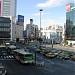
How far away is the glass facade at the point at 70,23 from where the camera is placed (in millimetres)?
155625

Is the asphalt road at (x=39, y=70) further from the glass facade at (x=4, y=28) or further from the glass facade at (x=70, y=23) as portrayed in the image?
the glass facade at (x=70, y=23)

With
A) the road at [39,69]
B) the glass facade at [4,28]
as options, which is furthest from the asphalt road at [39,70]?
the glass facade at [4,28]

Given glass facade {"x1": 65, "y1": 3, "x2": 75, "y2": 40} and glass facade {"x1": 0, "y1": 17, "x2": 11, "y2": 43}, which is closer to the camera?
glass facade {"x1": 0, "y1": 17, "x2": 11, "y2": 43}

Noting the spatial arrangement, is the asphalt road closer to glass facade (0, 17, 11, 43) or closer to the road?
the road

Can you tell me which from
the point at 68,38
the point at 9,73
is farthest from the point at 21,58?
the point at 68,38

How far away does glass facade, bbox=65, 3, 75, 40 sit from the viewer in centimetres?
15562

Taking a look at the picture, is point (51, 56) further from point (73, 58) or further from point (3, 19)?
point (3, 19)

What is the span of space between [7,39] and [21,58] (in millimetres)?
102275

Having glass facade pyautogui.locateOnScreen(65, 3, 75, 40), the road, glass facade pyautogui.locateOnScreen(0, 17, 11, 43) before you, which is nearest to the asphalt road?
the road

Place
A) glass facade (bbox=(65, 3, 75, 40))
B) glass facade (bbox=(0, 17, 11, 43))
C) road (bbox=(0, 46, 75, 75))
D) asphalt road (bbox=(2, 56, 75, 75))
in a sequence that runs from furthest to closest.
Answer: glass facade (bbox=(65, 3, 75, 40))
glass facade (bbox=(0, 17, 11, 43))
road (bbox=(0, 46, 75, 75))
asphalt road (bbox=(2, 56, 75, 75))

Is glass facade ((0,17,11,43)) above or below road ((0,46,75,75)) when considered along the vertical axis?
above

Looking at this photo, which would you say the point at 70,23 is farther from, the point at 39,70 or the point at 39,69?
the point at 39,70

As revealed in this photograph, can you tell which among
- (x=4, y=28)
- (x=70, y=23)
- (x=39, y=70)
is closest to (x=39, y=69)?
(x=39, y=70)

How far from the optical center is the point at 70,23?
159500 mm
